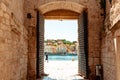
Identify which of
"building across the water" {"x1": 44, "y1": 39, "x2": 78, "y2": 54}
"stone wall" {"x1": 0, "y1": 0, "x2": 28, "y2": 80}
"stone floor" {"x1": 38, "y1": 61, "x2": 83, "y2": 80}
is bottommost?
"stone floor" {"x1": 38, "y1": 61, "x2": 83, "y2": 80}

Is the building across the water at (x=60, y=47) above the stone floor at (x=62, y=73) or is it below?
above

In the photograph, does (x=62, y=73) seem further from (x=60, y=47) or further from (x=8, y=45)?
(x=60, y=47)

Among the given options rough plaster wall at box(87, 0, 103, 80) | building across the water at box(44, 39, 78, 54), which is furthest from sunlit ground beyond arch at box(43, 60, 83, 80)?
building across the water at box(44, 39, 78, 54)

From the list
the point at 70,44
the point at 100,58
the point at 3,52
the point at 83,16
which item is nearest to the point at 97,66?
the point at 100,58

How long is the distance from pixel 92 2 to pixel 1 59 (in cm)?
539

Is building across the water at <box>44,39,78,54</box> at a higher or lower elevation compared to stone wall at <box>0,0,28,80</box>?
higher

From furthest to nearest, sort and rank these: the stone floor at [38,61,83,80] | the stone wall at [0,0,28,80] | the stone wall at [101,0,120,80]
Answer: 1. the stone floor at [38,61,83,80]
2. the stone wall at [101,0,120,80]
3. the stone wall at [0,0,28,80]

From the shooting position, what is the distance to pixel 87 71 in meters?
8.51

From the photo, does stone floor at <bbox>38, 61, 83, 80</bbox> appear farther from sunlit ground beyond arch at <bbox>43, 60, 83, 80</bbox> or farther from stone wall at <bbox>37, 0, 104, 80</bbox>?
stone wall at <bbox>37, 0, 104, 80</bbox>

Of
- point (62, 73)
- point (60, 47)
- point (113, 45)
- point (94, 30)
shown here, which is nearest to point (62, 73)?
point (62, 73)

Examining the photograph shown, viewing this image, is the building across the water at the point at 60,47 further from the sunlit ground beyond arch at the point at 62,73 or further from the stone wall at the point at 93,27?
the stone wall at the point at 93,27

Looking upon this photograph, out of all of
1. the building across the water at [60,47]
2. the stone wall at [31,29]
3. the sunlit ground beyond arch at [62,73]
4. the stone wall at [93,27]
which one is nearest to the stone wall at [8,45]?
the stone wall at [31,29]

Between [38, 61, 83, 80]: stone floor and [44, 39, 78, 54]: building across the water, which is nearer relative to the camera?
[38, 61, 83, 80]: stone floor

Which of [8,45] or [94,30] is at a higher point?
[94,30]
